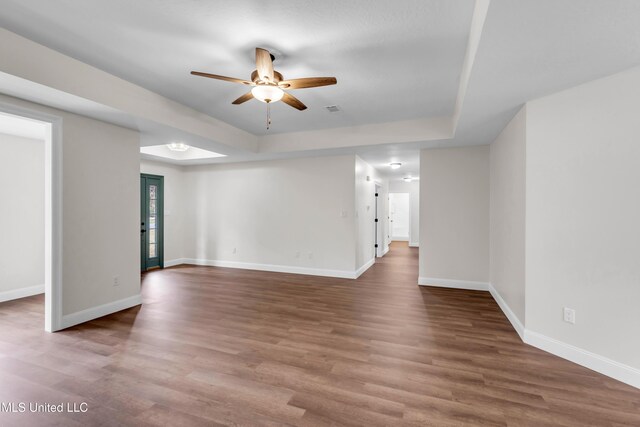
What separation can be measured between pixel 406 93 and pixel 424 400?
323 cm

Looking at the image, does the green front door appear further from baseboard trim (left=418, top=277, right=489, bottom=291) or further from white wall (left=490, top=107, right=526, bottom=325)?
white wall (left=490, top=107, right=526, bottom=325)

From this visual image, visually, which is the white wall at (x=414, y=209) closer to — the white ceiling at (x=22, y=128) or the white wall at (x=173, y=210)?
the white wall at (x=173, y=210)

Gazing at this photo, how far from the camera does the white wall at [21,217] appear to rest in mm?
4301

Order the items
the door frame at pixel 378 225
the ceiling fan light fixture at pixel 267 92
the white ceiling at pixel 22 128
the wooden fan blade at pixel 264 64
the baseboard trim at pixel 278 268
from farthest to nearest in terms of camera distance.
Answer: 1. the door frame at pixel 378 225
2. the baseboard trim at pixel 278 268
3. the white ceiling at pixel 22 128
4. the ceiling fan light fixture at pixel 267 92
5. the wooden fan blade at pixel 264 64

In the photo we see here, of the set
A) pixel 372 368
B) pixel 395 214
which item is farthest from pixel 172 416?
pixel 395 214

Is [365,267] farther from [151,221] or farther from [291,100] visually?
[151,221]

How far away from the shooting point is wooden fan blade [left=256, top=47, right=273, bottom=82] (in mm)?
2400

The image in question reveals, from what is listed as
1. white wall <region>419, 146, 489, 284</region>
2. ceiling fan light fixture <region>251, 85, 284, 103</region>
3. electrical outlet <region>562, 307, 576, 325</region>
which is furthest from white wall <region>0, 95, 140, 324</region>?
electrical outlet <region>562, 307, 576, 325</region>

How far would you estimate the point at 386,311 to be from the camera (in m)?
3.85

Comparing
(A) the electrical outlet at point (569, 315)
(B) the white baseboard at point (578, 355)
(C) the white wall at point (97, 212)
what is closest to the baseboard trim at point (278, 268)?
(C) the white wall at point (97, 212)

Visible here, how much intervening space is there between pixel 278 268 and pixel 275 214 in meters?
1.21

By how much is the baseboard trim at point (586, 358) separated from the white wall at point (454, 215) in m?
2.16

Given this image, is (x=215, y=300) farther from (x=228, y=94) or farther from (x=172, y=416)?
(x=228, y=94)

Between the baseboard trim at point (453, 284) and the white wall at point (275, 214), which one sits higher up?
the white wall at point (275, 214)
